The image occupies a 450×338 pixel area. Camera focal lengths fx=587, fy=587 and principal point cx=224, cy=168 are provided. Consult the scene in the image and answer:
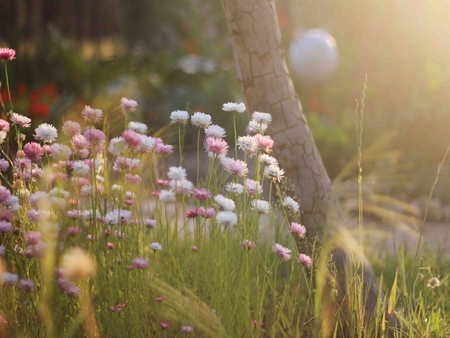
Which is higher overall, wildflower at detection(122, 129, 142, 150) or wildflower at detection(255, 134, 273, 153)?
wildflower at detection(122, 129, 142, 150)

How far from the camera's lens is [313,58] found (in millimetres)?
8648

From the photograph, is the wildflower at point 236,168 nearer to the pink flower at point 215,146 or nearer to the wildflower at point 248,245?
the pink flower at point 215,146

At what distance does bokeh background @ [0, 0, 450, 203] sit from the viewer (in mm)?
6559

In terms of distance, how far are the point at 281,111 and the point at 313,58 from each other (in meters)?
6.12

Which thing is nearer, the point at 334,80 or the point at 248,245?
the point at 248,245

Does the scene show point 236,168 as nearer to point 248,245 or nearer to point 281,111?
point 248,245

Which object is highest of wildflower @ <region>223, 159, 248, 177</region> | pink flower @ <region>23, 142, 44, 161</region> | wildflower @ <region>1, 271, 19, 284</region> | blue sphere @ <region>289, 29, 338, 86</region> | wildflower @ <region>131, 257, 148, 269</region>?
blue sphere @ <region>289, 29, 338, 86</region>

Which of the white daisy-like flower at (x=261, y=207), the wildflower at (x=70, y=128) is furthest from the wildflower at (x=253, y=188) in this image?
the wildflower at (x=70, y=128)

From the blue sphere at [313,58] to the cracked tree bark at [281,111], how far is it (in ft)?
19.7

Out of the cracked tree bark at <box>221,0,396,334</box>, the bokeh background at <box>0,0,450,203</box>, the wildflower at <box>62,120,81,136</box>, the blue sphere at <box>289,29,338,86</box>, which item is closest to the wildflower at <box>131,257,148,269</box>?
the wildflower at <box>62,120,81,136</box>

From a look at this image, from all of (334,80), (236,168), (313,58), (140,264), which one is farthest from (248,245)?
(334,80)

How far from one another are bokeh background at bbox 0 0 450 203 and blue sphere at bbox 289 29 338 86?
168 millimetres

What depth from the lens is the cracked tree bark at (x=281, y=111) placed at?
2754 millimetres

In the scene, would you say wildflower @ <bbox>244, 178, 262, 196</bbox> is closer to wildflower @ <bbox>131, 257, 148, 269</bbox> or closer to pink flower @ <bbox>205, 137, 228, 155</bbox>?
pink flower @ <bbox>205, 137, 228, 155</bbox>
